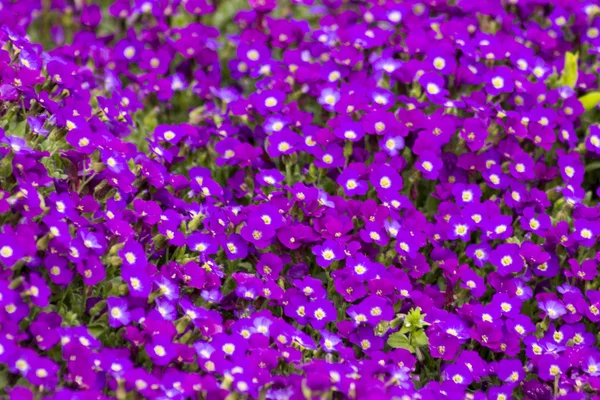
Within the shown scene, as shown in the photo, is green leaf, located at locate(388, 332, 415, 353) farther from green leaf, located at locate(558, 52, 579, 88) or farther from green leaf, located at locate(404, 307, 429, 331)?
green leaf, located at locate(558, 52, 579, 88)

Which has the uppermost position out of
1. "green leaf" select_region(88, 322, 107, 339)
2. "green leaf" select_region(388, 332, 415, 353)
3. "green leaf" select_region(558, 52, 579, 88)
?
"green leaf" select_region(88, 322, 107, 339)

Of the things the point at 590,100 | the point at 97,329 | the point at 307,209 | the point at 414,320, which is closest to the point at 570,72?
the point at 590,100

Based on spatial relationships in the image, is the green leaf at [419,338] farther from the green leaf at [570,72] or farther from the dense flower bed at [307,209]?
the green leaf at [570,72]

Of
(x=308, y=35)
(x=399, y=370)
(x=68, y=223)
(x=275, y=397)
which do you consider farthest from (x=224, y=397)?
(x=308, y=35)

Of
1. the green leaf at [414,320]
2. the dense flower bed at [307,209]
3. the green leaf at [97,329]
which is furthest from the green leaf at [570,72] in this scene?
the green leaf at [97,329]

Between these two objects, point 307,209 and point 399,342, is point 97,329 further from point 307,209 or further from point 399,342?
point 399,342

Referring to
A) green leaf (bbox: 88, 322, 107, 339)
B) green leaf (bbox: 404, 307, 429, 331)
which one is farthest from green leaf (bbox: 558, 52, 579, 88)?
green leaf (bbox: 88, 322, 107, 339)

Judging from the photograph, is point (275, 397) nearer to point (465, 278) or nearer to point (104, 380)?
point (104, 380)
